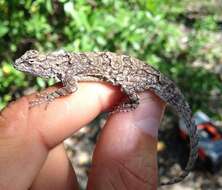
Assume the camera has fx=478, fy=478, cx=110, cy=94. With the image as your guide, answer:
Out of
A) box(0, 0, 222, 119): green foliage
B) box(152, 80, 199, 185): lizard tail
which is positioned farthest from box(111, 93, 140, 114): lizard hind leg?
box(0, 0, 222, 119): green foliage

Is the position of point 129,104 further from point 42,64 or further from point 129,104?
point 42,64

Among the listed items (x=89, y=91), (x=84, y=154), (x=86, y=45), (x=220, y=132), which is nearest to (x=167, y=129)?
(x=220, y=132)

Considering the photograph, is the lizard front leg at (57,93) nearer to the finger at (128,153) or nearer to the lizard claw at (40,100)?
the lizard claw at (40,100)

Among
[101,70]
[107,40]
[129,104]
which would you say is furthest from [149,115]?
[107,40]

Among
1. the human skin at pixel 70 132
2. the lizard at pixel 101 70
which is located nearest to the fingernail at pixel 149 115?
the human skin at pixel 70 132

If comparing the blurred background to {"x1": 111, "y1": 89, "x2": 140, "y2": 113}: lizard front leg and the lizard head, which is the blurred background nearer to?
the lizard head
